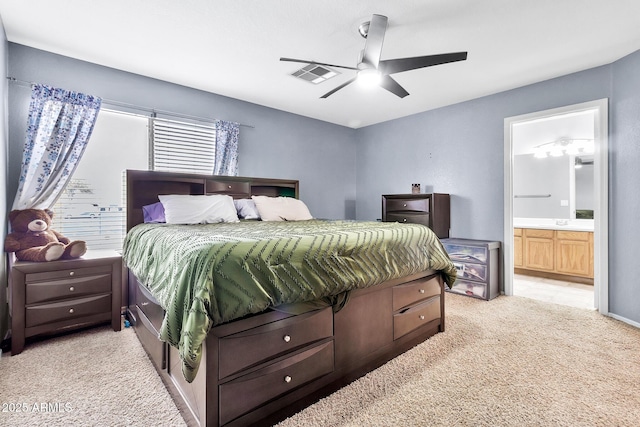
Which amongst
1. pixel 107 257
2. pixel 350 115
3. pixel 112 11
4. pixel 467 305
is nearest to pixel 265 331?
pixel 107 257

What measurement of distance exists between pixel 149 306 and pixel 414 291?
192cm

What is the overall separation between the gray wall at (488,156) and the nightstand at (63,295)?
3984 millimetres

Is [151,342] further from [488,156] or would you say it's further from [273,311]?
[488,156]

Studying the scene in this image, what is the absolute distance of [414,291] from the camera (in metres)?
2.37

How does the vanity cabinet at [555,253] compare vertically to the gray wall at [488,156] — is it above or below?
below

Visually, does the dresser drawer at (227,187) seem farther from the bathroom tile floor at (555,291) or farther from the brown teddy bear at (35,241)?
the bathroom tile floor at (555,291)

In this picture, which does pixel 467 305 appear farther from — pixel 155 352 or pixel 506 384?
pixel 155 352

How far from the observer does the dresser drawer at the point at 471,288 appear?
370 cm

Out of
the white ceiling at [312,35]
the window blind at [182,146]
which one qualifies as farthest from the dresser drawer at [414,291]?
the window blind at [182,146]

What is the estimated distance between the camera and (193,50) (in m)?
2.80

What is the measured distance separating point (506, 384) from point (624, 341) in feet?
4.80

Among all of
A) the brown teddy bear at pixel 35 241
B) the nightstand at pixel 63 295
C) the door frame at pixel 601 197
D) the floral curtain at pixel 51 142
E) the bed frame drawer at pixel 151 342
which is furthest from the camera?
the door frame at pixel 601 197

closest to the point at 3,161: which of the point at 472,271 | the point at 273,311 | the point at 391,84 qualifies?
the point at 273,311

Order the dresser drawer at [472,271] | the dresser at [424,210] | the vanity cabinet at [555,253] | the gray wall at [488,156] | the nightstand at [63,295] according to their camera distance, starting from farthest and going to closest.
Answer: the vanity cabinet at [555,253] → the dresser at [424,210] → the dresser drawer at [472,271] → the gray wall at [488,156] → the nightstand at [63,295]
